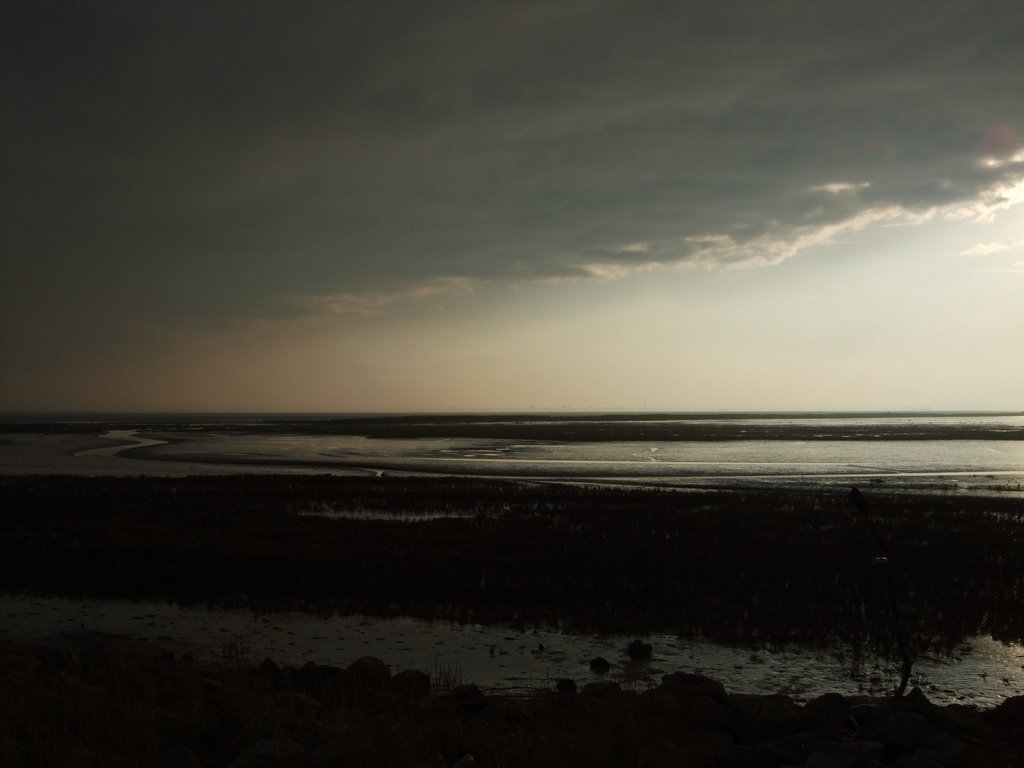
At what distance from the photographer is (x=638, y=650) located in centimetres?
1205

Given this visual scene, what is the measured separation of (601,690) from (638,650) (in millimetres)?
3391

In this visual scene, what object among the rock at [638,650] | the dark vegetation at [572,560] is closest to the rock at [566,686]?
the rock at [638,650]

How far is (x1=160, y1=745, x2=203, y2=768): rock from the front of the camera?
6129mm

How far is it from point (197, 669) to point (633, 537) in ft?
49.3

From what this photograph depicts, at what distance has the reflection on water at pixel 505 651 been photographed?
35.2ft

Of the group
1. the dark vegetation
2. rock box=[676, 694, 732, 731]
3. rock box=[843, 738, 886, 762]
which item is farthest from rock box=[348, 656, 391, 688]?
rock box=[843, 738, 886, 762]

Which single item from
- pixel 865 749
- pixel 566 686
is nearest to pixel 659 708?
pixel 566 686

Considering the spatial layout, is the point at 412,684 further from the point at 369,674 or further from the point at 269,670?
the point at 269,670

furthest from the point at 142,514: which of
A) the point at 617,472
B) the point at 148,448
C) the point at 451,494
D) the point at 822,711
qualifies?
the point at 148,448

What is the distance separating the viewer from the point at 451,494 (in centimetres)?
3397

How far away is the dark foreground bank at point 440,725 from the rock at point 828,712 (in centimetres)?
2

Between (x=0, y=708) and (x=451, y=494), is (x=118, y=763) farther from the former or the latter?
(x=451, y=494)

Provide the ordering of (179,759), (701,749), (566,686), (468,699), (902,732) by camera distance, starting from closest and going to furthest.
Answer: (179,759)
(701,749)
(902,732)
(468,699)
(566,686)

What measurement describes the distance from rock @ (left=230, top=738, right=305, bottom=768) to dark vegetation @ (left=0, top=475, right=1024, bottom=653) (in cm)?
802
